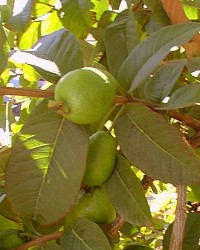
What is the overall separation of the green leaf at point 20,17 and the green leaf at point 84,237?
44 cm

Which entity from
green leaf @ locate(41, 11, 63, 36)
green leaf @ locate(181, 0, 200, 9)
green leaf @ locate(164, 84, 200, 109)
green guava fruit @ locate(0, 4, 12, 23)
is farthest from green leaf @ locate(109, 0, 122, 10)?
green leaf @ locate(164, 84, 200, 109)

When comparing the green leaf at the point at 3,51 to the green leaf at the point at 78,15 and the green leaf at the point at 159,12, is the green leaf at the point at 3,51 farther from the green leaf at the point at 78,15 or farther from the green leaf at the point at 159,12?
the green leaf at the point at 78,15

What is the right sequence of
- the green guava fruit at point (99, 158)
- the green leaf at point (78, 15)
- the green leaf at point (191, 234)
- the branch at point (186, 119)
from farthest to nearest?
the green leaf at point (78, 15), the green leaf at point (191, 234), the branch at point (186, 119), the green guava fruit at point (99, 158)

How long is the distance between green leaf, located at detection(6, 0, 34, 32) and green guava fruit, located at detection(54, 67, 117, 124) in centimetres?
42

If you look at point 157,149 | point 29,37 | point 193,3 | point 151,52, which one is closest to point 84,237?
point 157,149

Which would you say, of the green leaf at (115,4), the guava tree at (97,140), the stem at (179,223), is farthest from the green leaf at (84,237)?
the green leaf at (115,4)

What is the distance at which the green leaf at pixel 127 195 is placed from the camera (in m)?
0.84

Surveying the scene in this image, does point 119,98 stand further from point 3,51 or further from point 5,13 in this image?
point 5,13

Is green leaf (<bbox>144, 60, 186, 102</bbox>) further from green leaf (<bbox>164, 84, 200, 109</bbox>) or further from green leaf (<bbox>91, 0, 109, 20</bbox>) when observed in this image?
green leaf (<bbox>91, 0, 109, 20</bbox>)

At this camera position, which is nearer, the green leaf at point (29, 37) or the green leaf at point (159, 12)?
the green leaf at point (159, 12)

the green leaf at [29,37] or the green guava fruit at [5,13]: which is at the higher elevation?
the green guava fruit at [5,13]

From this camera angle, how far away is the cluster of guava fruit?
750 millimetres

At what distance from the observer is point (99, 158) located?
85 centimetres

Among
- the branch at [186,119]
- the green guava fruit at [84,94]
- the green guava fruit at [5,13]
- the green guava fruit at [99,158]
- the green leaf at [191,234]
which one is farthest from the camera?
the green guava fruit at [5,13]
